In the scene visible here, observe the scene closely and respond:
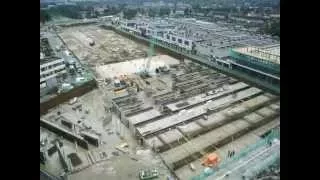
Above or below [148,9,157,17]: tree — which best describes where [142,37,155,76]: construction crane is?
below

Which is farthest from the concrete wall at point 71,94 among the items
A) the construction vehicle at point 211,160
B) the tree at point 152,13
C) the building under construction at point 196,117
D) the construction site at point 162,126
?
the construction vehicle at point 211,160

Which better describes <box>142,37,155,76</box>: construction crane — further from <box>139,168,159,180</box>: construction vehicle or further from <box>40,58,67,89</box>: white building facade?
<box>139,168,159,180</box>: construction vehicle

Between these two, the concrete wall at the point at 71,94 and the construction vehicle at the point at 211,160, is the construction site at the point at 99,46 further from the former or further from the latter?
the construction vehicle at the point at 211,160

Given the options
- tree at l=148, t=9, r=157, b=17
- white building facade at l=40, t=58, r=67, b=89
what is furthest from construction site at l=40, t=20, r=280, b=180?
tree at l=148, t=9, r=157, b=17

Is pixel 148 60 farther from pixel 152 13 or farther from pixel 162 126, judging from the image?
pixel 162 126
